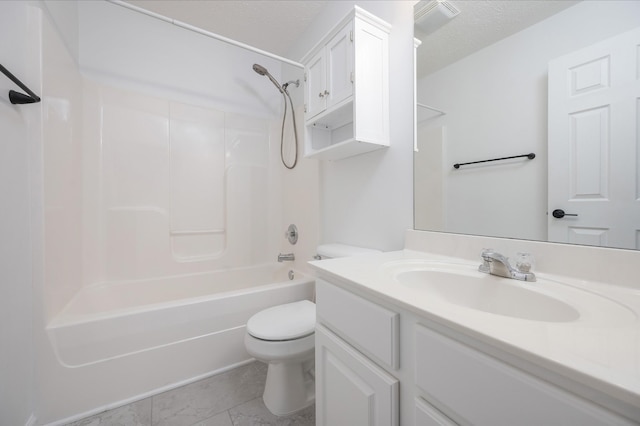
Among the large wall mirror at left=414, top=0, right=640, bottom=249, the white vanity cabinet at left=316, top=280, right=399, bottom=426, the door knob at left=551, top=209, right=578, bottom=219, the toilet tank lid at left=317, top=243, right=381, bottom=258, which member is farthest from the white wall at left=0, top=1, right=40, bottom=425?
the door knob at left=551, top=209, right=578, bottom=219

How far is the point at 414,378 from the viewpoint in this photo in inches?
22.5

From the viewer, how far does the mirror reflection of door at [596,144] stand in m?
0.63

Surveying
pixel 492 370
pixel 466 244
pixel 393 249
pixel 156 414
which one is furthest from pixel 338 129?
pixel 156 414

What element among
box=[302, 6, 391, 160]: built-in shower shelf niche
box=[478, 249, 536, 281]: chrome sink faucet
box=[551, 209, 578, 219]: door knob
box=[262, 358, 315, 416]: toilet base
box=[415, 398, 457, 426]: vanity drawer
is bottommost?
box=[262, 358, 315, 416]: toilet base

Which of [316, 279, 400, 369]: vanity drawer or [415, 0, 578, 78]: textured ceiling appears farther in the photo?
[415, 0, 578, 78]: textured ceiling

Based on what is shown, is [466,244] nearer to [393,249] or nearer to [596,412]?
[393,249]

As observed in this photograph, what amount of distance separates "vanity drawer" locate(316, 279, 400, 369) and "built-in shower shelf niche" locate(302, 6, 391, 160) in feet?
2.43

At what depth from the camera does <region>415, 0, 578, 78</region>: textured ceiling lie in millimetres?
806

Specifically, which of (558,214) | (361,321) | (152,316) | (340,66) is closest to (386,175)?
(340,66)

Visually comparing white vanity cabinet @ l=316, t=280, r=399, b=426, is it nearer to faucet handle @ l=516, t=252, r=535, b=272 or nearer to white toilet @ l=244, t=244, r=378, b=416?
white toilet @ l=244, t=244, r=378, b=416

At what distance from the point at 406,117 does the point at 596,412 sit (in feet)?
3.80

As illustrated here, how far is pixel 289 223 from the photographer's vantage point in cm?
235

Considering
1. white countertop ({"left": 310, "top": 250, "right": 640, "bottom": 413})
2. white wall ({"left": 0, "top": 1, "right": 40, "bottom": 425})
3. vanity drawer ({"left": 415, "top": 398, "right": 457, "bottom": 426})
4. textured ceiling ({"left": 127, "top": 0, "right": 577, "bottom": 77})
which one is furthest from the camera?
white wall ({"left": 0, "top": 1, "right": 40, "bottom": 425})

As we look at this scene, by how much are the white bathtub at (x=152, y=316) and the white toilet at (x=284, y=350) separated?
265 millimetres
